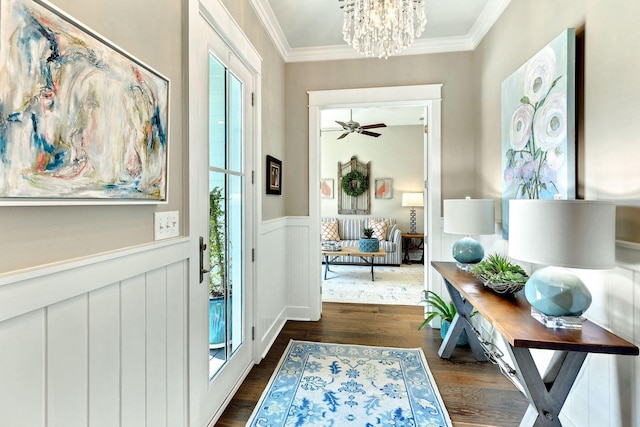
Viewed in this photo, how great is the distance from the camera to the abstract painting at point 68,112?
700 millimetres

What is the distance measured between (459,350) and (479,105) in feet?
7.35

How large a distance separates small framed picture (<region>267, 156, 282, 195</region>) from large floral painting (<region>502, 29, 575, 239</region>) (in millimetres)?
1877

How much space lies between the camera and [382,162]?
Answer: 674 centimetres

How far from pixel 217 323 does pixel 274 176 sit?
4.66 ft

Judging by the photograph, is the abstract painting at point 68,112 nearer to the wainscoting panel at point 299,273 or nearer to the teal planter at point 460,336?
the wainscoting panel at point 299,273

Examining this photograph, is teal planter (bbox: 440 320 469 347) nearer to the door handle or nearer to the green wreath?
the door handle

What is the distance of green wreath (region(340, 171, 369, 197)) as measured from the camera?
22.0ft

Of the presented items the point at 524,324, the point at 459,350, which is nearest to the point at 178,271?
the point at 524,324

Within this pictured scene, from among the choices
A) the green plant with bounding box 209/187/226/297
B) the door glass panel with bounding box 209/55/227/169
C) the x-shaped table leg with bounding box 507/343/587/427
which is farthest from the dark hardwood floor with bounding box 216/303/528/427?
the door glass panel with bounding box 209/55/227/169

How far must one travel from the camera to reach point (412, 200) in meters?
6.33

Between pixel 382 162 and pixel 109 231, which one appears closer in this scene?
pixel 109 231

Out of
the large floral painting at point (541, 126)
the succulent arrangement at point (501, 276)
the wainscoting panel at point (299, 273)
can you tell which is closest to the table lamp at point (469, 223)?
the large floral painting at point (541, 126)

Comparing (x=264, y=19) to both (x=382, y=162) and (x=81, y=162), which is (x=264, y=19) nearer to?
(x=81, y=162)

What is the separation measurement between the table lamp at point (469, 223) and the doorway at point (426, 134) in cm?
62
